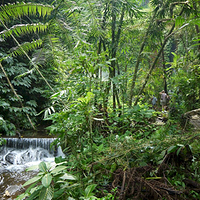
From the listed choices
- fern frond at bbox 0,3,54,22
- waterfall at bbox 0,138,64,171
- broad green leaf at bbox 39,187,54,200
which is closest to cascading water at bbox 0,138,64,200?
waterfall at bbox 0,138,64,171

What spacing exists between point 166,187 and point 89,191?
522 millimetres

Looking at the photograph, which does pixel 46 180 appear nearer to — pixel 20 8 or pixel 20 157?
pixel 20 8

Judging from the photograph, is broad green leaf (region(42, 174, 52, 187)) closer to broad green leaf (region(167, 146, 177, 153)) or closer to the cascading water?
broad green leaf (region(167, 146, 177, 153))

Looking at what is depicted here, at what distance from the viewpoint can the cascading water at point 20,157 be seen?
4.07 m

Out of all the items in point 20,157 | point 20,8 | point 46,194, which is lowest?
point 20,157

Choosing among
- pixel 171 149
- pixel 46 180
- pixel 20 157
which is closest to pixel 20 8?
pixel 46 180

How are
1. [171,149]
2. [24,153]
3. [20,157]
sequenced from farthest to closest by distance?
[24,153] < [20,157] < [171,149]

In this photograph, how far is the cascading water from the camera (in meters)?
4.07

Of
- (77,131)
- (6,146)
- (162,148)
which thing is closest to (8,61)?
(6,146)

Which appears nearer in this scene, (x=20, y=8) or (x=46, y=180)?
(x=46, y=180)

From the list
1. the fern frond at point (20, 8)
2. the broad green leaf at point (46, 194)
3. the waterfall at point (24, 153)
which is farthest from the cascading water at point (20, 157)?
the fern frond at point (20, 8)

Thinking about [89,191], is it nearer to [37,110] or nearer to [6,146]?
[6,146]

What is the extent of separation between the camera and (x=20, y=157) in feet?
17.7

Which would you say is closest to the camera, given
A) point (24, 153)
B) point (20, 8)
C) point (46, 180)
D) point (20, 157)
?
point (46, 180)
